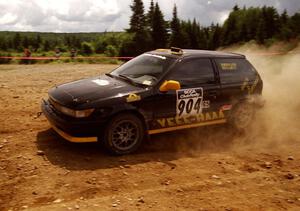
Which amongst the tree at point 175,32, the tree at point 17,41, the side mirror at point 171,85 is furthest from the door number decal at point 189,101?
the tree at point 17,41

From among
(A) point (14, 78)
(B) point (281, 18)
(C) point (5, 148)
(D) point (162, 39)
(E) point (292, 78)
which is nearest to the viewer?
(C) point (5, 148)

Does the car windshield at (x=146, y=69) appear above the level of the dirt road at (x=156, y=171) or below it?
above

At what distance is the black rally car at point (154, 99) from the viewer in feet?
18.9

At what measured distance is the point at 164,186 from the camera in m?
5.07

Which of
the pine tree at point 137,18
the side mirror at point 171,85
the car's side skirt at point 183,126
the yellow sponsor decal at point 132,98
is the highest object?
the pine tree at point 137,18

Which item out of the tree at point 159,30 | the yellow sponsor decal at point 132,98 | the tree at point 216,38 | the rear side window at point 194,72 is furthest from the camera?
the tree at point 216,38

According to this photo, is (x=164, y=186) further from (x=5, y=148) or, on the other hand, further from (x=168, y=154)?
(x=5, y=148)

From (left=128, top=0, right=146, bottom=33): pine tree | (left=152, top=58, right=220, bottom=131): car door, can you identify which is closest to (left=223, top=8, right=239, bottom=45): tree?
(left=128, top=0, right=146, bottom=33): pine tree

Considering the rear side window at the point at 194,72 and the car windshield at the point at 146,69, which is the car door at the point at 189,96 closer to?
the rear side window at the point at 194,72

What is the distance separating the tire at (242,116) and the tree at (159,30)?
60.8m

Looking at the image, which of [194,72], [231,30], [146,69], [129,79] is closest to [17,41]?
[231,30]

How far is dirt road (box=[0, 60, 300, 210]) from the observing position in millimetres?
4617

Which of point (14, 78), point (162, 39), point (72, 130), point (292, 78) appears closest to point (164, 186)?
point (72, 130)

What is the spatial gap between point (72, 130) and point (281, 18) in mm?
92713
